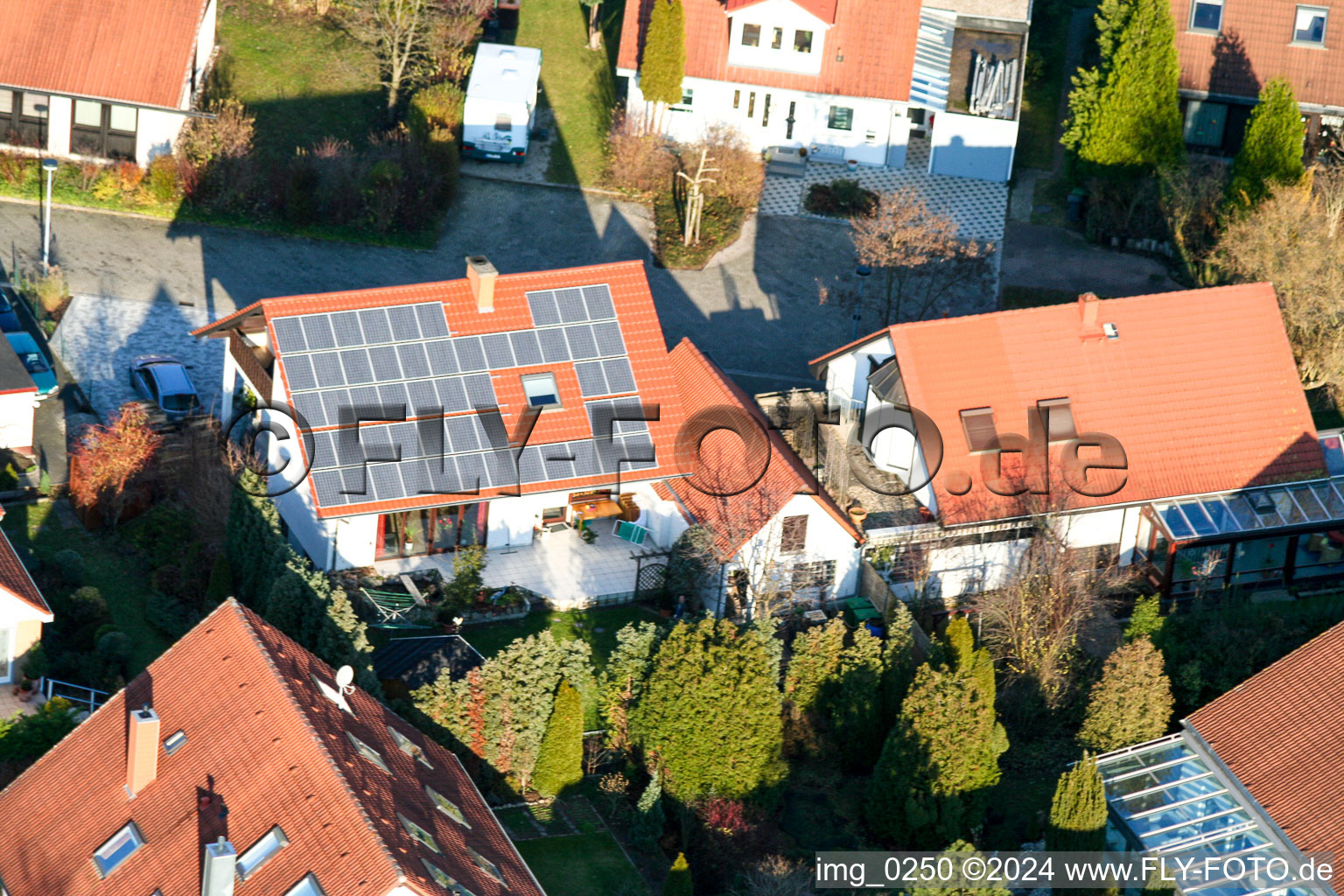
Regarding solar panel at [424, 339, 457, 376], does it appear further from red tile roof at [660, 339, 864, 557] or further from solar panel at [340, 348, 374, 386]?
red tile roof at [660, 339, 864, 557]

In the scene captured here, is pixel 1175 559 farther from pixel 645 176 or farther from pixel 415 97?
pixel 415 97

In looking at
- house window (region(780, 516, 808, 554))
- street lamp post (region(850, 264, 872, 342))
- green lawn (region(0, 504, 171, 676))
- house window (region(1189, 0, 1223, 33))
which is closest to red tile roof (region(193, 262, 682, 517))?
house window (region(780, 516, 808, 554))

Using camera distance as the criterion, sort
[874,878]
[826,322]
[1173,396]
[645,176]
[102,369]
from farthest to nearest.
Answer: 1. [645,176]
2. [826,322]
3. [102,369]
4. [1173,396]
5. [874,878]

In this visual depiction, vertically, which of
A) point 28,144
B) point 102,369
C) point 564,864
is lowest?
point 564,864

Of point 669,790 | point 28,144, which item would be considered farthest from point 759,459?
point 28,144

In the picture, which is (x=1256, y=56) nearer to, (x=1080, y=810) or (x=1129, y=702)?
(x=1129, y=702)

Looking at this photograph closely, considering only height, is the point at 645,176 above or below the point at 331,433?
above

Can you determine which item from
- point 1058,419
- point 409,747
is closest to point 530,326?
point 1058,419

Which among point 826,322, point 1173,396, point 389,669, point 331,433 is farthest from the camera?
point 826,322
